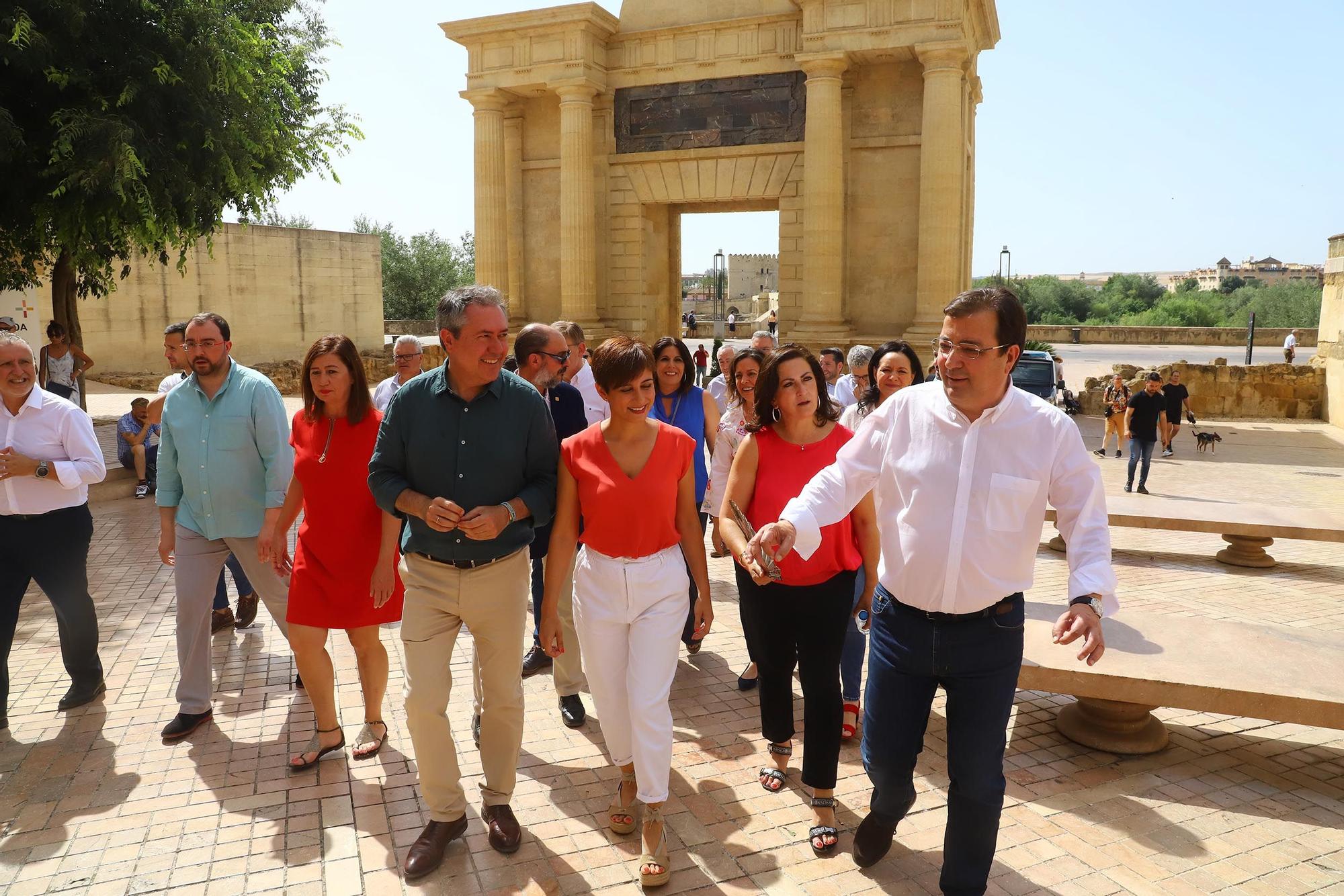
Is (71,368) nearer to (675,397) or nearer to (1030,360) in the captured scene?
(675,397)

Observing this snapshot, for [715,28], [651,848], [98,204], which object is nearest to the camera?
[651,848]

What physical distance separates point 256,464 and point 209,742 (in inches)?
54.6

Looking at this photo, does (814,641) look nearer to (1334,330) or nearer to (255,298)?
(1334,330)

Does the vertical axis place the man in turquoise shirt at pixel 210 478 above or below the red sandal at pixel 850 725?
above

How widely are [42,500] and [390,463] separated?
2.42 meters

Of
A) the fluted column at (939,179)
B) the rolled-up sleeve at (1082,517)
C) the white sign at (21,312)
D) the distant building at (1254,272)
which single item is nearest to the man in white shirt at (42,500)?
the rolled-up sleeve at (1082,517)

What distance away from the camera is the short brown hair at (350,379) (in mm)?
4012

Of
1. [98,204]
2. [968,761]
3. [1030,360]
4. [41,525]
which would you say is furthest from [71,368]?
[1030,360]

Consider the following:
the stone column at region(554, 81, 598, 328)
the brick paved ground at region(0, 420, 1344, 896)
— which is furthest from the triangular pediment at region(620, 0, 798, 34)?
the brick paved ground at region(0, 420, 1344, 896)

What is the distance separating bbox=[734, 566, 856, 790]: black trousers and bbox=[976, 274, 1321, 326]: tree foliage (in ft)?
186

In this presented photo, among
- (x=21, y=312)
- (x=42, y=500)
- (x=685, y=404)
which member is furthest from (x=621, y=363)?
(x=21, y=312)

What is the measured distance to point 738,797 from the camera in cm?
394

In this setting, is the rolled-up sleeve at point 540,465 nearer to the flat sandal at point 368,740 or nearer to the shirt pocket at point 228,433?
the flat sandal at point 368,740

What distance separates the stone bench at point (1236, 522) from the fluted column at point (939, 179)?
8.15 metres
